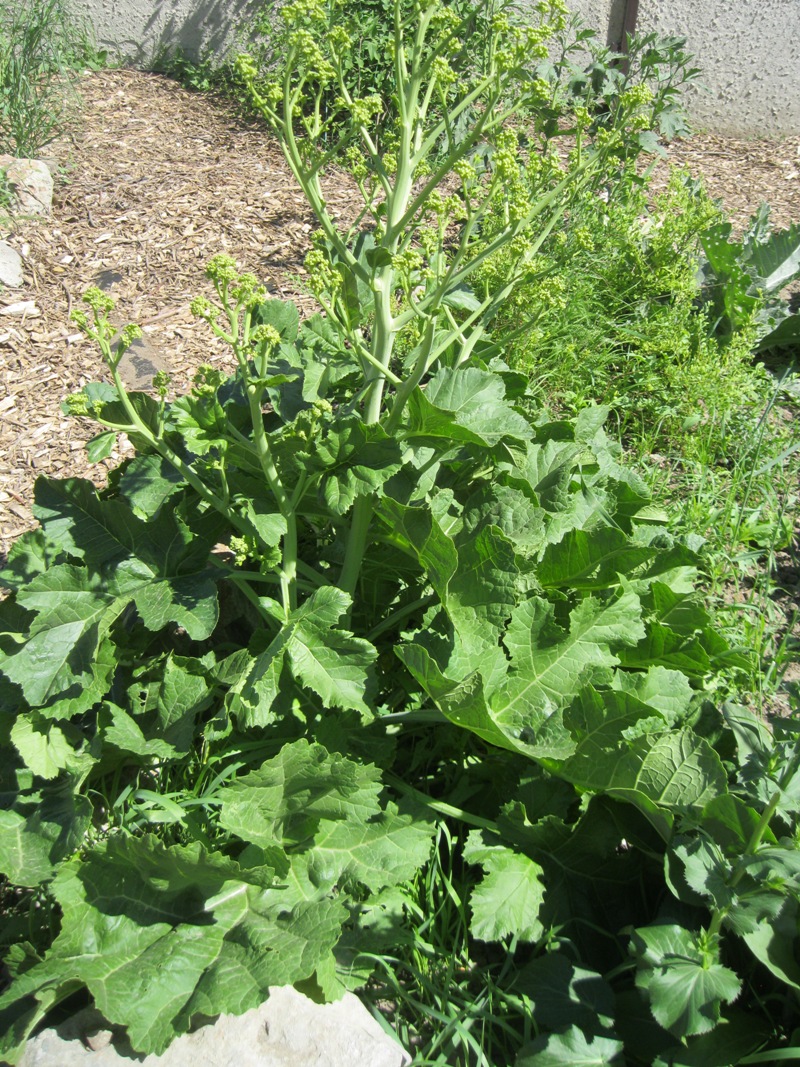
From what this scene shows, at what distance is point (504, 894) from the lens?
6.77ft

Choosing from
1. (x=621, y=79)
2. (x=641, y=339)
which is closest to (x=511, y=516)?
(x=641, y=339)

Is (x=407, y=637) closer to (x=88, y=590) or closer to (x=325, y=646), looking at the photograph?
(x=325, y=646)

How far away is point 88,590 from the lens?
7.64 feet

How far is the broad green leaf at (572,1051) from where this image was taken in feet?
6.07

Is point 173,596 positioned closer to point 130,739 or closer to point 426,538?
point 130,739

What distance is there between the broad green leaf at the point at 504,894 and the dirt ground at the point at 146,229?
219 centimetres

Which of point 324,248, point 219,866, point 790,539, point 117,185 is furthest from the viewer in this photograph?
point 117,185

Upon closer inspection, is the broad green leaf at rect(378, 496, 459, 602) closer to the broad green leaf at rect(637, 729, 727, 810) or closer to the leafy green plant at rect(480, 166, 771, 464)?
the broad green leaf at rect(637, 729, 727, 810)

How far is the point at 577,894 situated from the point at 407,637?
2.48 ft

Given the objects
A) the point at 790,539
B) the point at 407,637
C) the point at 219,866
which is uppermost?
the point at 790,539

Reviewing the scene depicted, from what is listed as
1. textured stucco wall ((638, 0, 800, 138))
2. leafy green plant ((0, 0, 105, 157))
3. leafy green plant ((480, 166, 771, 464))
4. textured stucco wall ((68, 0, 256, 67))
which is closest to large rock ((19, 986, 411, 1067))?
leafy green plant ((480, 166, 771, 464))

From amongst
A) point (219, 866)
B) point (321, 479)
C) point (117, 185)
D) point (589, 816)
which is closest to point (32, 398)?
point (117, 185)

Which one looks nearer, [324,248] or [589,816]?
[589,816]

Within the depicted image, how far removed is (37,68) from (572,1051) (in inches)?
231
